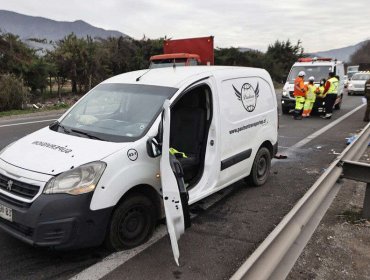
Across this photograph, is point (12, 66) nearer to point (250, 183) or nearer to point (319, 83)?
point (319, 83)

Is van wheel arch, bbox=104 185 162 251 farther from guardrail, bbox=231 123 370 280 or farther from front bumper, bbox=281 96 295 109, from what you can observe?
front bumper, bbox=281 96 295 109

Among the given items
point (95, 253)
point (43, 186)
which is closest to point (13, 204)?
point (43, 186)

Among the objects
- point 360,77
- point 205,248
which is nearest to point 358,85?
point 360,77

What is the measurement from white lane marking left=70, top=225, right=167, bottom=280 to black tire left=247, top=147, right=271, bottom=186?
7.27 ft

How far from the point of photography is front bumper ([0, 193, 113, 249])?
3211 millimetres

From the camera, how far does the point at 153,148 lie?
375 cm

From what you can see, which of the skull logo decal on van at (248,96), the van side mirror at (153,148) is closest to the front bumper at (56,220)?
the van side mirror at (153,148)

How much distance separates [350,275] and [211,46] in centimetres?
1526

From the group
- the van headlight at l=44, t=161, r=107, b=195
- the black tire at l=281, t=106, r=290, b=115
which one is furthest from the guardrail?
the black tire at l=281, t=106, r=290, b=115

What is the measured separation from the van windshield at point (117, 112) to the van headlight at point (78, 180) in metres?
0.48

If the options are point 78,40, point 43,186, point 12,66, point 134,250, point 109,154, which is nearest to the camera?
point 43,186

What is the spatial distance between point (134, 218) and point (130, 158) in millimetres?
601

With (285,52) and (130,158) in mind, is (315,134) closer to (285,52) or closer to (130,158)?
(130,158)

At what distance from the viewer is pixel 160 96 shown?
4.23 meters
